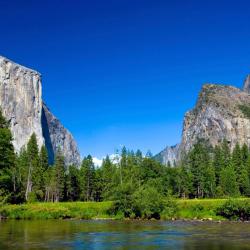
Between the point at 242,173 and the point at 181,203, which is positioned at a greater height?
the point at 242,173

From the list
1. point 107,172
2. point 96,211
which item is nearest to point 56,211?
point 96,211

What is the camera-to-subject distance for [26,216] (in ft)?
230

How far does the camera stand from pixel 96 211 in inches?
Result: 2940

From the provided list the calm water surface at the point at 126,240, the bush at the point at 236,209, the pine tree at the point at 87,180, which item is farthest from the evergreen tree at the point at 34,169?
→ the calm water surface at the point at 126,240

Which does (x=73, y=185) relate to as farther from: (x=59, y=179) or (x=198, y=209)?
(x=198, y=209)

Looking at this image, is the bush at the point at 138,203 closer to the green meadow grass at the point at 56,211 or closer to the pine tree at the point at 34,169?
the green meadow grass at the point at 56,211

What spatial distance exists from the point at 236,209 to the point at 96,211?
2255 cm

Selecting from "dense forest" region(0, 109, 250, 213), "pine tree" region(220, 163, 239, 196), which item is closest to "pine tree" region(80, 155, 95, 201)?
"dense forest" region(0, 109, 250, 213)

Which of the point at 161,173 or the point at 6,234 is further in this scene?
the point at 161,173

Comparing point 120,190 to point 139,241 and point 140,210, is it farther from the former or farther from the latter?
point 139,241

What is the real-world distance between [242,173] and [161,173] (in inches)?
820

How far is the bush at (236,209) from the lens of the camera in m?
64.4

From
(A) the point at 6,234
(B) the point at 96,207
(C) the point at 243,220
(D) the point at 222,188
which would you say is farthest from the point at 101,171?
(A) the point at 6,234

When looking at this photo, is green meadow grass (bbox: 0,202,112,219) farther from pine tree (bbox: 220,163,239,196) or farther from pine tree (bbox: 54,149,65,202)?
pine tree (bbox: 220,163,239,196)
